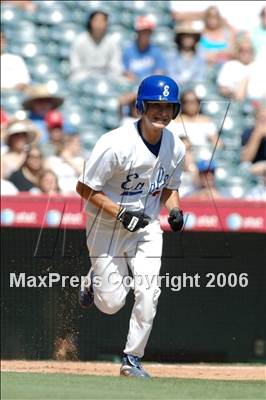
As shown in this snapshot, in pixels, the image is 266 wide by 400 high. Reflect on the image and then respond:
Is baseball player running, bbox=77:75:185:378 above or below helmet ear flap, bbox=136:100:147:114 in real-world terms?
below

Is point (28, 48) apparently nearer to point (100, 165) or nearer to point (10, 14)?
point (10, 14)

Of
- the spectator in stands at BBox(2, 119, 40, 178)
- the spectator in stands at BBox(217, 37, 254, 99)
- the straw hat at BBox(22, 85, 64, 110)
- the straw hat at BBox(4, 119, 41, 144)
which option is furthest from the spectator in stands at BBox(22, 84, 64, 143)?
the spectator in stands at BBox(217, 37, 254, 99)

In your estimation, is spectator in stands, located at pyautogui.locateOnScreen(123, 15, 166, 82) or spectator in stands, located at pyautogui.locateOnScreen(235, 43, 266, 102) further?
spectator in stands, located at pyautogui.locateOnScreen(123, 15, 166, 82)

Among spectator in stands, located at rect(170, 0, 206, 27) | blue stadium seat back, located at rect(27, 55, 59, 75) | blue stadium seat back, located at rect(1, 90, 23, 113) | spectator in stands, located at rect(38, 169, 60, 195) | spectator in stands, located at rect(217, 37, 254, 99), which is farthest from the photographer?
spectator in stands, located at rect(170, 0, 206, 27)

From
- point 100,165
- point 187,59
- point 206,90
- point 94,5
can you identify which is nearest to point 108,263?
point 100,165

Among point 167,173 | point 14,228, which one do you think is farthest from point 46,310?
Answer: point 167,173

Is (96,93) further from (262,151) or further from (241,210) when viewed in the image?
(241,210)

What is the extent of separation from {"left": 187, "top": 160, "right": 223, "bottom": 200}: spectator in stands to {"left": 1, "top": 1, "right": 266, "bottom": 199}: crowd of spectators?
0.65 feet

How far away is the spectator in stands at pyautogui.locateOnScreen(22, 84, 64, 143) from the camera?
11.7 meters

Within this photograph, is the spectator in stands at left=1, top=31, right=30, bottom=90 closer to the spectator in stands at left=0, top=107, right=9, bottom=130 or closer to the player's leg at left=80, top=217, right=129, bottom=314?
the spectator in stands at left=0, top=107, right=9, bottom=130

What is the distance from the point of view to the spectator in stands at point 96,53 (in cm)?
1240

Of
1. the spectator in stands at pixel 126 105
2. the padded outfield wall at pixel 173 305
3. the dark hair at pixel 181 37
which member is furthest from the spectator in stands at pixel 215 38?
the padded outfield wall at pixel 173 305

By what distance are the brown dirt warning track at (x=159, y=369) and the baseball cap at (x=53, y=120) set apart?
368 cm

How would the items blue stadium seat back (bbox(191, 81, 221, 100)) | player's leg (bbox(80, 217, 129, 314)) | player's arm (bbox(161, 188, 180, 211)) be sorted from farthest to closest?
blue stadium seat back (bbox(191, 81, 221, 100)) < player's arm (bbox(161, 188, 180, 211)) < player's leg (bbox(80, 217, 129, 314))
